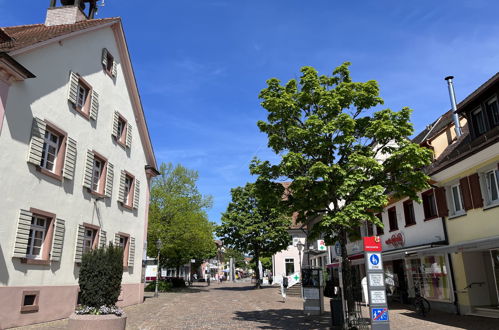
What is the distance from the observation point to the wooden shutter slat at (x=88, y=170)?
1564 centimetres

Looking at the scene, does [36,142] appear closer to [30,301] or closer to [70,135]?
[70,135]

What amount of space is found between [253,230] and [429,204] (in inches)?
897

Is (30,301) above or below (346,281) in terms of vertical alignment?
below

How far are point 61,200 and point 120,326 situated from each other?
239 inches

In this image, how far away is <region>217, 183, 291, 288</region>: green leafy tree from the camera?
3906 centimetres

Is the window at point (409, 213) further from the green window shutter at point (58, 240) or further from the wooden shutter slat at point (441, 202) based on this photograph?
the green window shutter at point (58, 240)

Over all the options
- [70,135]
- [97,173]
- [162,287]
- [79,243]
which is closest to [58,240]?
[79,243]

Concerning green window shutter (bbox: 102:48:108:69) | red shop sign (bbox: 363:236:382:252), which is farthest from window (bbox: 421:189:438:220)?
green window shutter (bbox: 102:48:108:69)

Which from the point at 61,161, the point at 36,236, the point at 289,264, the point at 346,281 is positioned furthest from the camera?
the point at 289,264

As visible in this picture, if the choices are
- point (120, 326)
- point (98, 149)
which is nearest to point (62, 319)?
point (120, 326)

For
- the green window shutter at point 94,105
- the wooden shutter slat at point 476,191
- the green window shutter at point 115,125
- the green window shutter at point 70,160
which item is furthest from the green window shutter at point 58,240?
the wooden shutter slat at point 476,191

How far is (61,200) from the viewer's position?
14.0 metres

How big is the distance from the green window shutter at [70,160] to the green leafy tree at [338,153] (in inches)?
270

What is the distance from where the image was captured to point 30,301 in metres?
12.3
